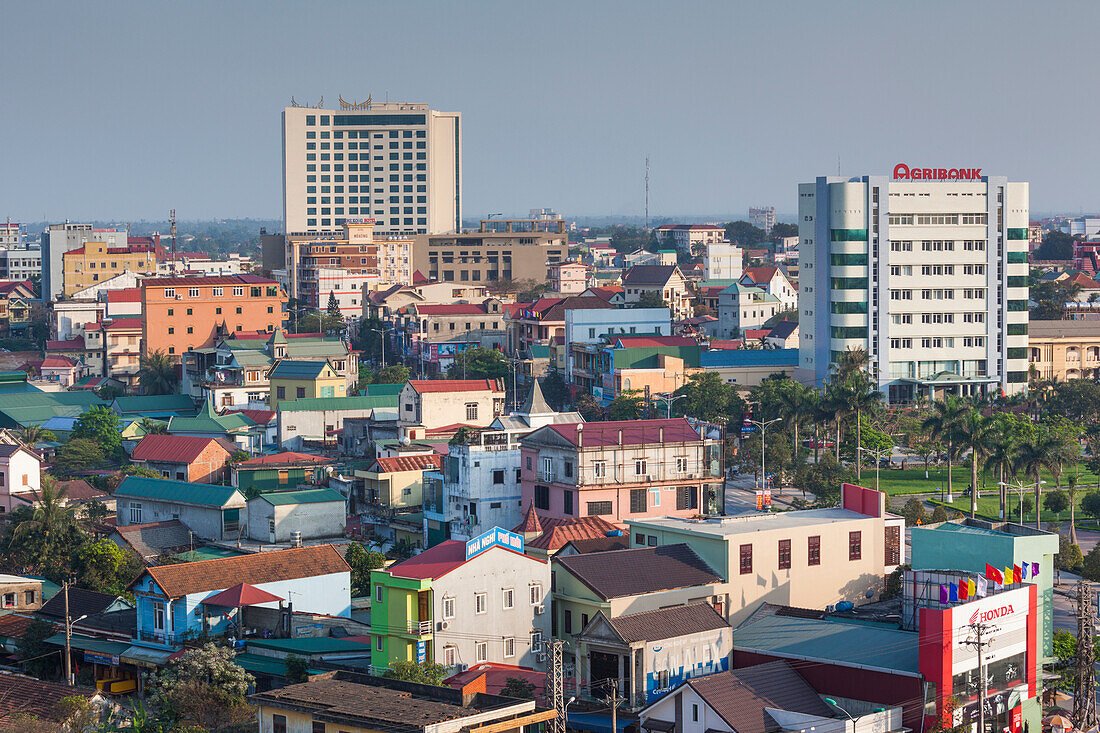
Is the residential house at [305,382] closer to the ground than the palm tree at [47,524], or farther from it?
farther from it

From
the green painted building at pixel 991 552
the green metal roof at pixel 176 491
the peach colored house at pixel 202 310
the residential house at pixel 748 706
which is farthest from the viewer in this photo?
the peach colored house at pixel 202 310

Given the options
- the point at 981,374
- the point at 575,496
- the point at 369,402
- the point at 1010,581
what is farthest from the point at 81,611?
the point at 981,374

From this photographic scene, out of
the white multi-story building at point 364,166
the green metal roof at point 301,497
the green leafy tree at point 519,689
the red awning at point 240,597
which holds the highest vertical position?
the white multi-story building at point 364,166

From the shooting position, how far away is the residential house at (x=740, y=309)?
357 ft

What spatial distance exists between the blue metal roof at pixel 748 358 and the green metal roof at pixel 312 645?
49447 mm

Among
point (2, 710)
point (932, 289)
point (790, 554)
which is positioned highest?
point (932, 289)

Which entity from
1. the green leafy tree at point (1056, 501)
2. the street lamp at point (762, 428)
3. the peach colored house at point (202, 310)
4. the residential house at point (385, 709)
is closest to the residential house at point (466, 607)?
the residential house at point (385, 709)

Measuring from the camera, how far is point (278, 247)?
145 meters

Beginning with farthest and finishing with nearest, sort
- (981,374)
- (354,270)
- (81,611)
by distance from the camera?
(354,270), (981,374), (81,611)

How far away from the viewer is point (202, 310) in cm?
10069

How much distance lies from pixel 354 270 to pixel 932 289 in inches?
2076

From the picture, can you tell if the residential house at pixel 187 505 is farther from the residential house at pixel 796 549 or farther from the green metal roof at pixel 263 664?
the residential house at pixel 796 549

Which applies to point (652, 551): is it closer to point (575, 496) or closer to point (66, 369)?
point (575, 496)

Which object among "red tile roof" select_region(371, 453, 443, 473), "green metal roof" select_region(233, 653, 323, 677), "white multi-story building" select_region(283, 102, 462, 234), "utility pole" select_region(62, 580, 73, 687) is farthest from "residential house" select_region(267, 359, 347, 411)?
"white multi-story building" select_region(283, 102, 462, 234)
